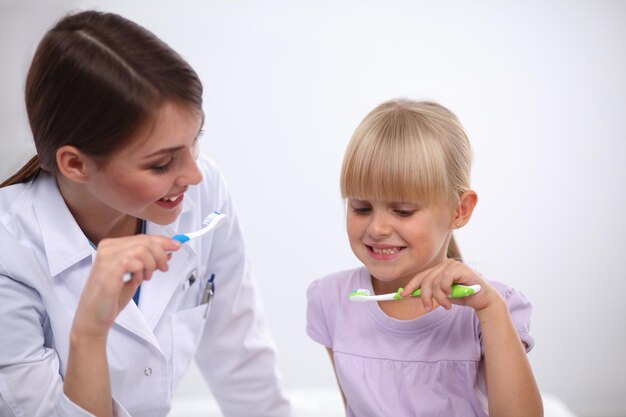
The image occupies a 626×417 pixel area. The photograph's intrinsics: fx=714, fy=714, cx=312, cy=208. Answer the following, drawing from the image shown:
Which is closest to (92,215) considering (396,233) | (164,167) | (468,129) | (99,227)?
(99,227)

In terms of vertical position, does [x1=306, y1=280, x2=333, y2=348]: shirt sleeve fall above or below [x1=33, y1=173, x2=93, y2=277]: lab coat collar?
below

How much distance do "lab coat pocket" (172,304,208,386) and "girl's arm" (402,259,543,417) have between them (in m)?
0.49

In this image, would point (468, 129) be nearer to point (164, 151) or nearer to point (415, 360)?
point (415, 360)

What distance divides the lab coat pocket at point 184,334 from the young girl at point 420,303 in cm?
30

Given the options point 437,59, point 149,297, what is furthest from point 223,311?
point 437,59

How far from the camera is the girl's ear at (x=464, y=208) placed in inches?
44.7

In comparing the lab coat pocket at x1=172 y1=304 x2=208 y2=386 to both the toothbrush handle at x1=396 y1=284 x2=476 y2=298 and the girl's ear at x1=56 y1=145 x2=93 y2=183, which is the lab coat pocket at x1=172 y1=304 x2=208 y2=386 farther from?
the toothbrush handle at x1=396 y1=284 x2=476 y2=298

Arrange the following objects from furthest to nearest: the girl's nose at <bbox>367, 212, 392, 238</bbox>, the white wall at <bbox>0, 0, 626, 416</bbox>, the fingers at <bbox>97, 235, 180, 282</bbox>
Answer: the white wall at <bbox>0, 0, 626, 416</bbox> < the girl's nose at <bbox>367, 212, 392, 238</bbox> < the fingers at <bbox>97, 235, 180, 282</bbox>

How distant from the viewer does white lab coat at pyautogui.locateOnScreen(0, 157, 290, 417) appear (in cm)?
112

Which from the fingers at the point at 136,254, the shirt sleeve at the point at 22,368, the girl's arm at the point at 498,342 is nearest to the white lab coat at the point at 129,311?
the shirt sleeve at the point at 22,368

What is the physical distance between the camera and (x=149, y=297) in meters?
1.27

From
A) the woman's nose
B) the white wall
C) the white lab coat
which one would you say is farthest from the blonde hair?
the white wall

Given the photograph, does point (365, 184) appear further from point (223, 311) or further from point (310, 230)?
point (310, 230)

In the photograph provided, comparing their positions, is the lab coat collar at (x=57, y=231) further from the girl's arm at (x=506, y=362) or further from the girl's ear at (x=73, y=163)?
the girl's arm at (x=506, y=362)
